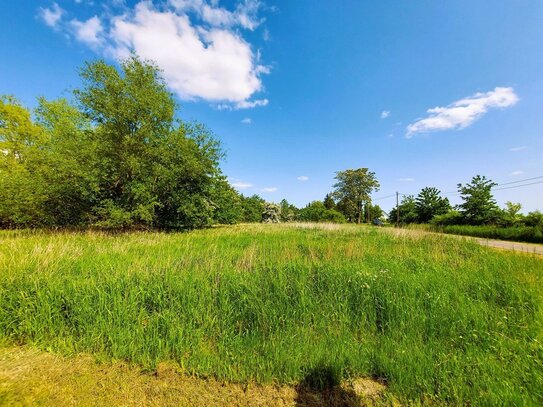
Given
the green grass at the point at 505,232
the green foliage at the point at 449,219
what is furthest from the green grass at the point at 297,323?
the green foliage at the point at 449,219

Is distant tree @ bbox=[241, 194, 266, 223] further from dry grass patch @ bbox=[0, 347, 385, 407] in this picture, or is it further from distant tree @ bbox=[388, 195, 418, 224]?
dry grass patch @ bbox=[0, 347, 385, 407]

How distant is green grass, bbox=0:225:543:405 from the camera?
8.80 feet

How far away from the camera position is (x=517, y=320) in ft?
12.3

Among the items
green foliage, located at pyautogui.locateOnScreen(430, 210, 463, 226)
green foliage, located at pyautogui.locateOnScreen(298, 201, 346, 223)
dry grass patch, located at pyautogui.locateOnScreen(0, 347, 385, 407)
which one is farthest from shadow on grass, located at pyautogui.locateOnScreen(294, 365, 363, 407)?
green foliage, located at pyautogui.locateOnScreen(298, 201, 346, 223)

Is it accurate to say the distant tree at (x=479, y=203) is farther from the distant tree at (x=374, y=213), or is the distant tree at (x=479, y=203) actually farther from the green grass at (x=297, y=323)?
the distant tree at (x=374, y=213)

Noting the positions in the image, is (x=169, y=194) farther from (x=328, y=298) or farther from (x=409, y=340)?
(x=409, y=340)

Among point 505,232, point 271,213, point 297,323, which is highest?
point 271,213

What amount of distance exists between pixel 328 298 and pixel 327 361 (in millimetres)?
1334

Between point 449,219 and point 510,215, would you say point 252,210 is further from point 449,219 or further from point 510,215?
point 510,215

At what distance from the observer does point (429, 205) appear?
33250 millimetres

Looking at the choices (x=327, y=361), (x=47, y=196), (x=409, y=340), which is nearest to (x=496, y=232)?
(x=409, y=340)

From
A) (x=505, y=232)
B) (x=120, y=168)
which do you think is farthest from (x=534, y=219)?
(x=120, y=168)

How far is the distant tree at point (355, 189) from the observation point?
56.4 m

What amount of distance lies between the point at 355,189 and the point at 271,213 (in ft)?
81.9
